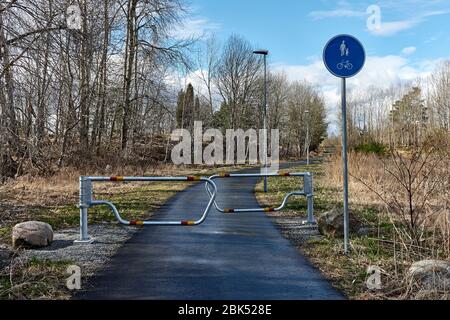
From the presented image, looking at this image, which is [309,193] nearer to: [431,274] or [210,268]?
[210,268]

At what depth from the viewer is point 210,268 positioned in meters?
5.77

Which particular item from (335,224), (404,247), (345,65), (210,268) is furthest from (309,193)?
(210,268)

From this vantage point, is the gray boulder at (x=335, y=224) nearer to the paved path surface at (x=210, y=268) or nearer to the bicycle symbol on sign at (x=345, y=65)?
the paved path surface at (x=210, y=268)

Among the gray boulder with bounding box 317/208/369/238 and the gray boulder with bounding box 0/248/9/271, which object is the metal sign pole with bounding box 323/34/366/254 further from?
the gray boulder with bounding box 0/248/9/271

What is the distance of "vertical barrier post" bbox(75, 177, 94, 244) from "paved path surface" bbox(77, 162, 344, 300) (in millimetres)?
774

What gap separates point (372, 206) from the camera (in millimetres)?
11945

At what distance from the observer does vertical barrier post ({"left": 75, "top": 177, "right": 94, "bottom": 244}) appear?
24.9 ft

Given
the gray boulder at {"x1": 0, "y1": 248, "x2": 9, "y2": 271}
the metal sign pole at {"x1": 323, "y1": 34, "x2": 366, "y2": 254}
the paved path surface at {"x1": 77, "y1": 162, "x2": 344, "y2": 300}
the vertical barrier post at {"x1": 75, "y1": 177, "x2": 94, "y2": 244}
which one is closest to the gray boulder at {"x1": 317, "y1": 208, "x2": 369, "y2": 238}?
the paved path surface at {"x1": 77, "y1": 162, "x2": 344, "y2": 300}

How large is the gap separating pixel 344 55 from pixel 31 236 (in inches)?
225

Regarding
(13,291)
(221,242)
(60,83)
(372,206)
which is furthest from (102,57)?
(13,291)
